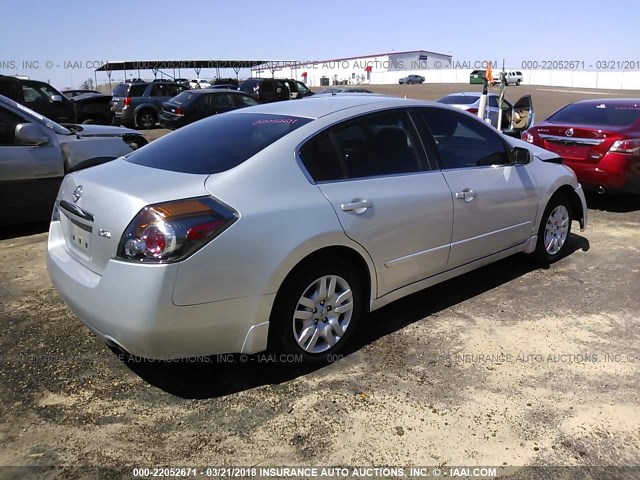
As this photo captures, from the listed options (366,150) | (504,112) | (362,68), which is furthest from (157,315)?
(362,68)

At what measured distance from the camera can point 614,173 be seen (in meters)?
7.01

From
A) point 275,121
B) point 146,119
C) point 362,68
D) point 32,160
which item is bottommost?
point 32,160

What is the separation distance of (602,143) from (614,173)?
42 centimetres

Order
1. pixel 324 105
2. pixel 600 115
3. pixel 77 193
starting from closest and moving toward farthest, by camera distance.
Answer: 1. pixel 77 193
2. pixel 324 105
3. pixel 600 115

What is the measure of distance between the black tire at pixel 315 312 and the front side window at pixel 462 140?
1233mm

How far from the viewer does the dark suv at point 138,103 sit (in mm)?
19641

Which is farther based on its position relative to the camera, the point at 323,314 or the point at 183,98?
the point at 183,98

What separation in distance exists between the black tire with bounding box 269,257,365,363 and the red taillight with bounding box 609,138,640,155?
511cm

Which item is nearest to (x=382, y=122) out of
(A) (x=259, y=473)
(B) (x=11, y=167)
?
(A) (x=259, y=473)

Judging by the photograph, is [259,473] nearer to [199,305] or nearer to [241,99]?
[199,305]

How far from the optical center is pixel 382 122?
3799mm

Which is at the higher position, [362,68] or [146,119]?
[362,68]

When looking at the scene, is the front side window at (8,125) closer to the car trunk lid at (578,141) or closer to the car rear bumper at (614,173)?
the car trunk lid at (578,141)

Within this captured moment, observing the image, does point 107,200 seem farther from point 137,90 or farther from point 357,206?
point 137,90
